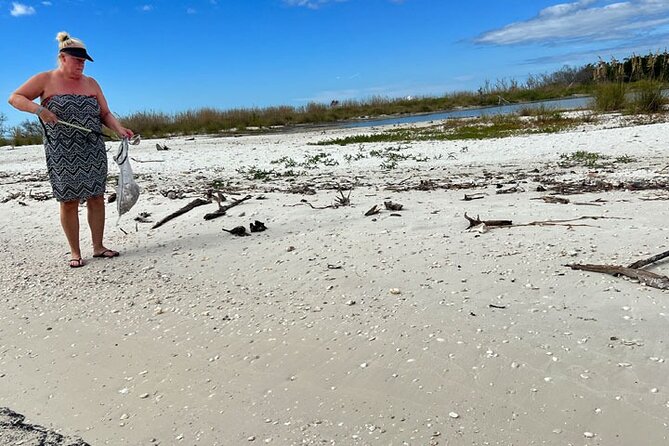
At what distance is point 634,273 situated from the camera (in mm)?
3303

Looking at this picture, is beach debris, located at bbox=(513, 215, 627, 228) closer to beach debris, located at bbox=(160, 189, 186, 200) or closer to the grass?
Answer: beach debris, located at bbox=(160, 189, 186, 200)

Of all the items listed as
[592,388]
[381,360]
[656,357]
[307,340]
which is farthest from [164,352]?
[656,357]

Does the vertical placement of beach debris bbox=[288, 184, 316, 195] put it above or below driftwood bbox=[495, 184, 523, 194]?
above

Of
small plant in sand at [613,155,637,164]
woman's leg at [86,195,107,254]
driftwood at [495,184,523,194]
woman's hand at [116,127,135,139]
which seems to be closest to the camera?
woman's hand at [116,127,135,139]

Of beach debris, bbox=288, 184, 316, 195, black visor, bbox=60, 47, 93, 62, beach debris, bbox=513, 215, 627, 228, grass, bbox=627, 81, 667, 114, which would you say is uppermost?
black visor, bbox=60, 47, 93, 62

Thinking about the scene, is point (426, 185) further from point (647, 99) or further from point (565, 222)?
point (647, 99)

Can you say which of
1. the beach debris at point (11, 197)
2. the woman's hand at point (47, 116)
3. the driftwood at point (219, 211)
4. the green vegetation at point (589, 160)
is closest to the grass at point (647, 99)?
the green vegetation at point (589, 160)

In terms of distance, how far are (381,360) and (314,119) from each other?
117 feet

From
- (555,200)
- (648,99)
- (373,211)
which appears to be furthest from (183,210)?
(648,99)

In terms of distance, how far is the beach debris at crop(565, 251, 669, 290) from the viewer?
3.18 m

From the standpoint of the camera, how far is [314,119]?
3750cm

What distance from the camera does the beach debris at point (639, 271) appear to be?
3178mm

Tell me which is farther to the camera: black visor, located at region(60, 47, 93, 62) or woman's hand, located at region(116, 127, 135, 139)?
woman's hand, located at region(116, 127, 135, 139)

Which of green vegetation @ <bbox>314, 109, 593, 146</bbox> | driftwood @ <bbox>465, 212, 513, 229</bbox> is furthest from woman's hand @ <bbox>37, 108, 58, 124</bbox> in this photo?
green vegetation @ <bbox>314, 109, 593, 146</bbox>
